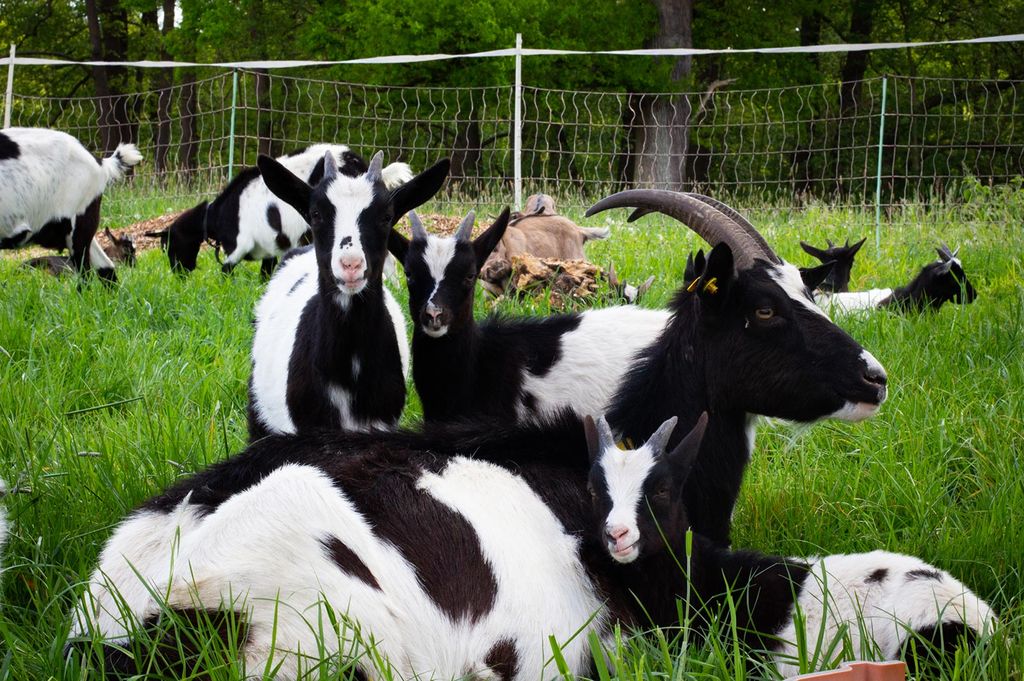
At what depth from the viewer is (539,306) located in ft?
22.7

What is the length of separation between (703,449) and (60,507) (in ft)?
7.02

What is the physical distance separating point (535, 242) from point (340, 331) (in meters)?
3.95

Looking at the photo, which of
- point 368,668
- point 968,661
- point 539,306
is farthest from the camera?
point 539,306

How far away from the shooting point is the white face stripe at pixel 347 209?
4160mm

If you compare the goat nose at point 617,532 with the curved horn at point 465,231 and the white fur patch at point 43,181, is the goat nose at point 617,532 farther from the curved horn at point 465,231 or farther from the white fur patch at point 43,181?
the white fur patch at point 43,181

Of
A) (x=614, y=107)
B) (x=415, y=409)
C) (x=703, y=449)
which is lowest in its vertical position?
(x=415, y=409)

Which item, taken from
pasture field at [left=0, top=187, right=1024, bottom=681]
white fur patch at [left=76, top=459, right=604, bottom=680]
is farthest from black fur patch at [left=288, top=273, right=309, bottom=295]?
white fur patch at [left=76, top=459, right=604, bottom=680]

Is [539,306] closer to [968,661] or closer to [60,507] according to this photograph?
[60,507]

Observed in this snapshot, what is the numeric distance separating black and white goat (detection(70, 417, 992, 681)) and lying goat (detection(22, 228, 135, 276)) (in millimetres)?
6001

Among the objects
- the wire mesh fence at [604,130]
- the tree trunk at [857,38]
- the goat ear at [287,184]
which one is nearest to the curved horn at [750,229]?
the goat ear at [287,184]

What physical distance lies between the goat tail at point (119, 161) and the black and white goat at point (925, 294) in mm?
5497

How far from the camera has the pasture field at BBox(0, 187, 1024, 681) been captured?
9.04 ft

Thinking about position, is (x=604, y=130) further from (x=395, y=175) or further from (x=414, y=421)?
(x=414, y=421)

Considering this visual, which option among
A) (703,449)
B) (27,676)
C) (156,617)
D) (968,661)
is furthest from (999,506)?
(27,676)
